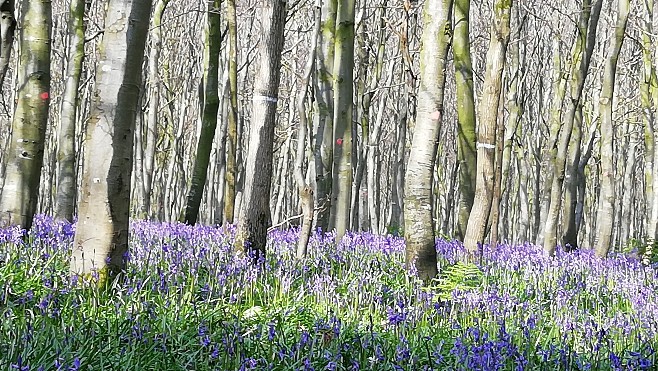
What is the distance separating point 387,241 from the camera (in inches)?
429

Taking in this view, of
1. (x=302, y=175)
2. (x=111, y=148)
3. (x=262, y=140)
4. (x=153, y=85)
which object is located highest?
(x=153, y=85)

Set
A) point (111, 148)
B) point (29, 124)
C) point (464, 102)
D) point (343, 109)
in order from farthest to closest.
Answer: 1. point (343, 109)
2. point (464, 102)
3. point (29, 124)
4. point (111, 148)

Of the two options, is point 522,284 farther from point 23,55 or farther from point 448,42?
point 23,55

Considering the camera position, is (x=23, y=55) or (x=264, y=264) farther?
(x=23, y=55)

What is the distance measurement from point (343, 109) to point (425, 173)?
16.7 ft

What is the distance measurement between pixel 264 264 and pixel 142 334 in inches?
123

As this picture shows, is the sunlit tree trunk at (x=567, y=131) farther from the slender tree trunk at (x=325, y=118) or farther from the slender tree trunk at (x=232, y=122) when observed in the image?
the slender tree trunk at (x=232, y=122)

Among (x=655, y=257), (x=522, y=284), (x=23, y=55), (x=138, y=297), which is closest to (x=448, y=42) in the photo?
(x=522, y=284)

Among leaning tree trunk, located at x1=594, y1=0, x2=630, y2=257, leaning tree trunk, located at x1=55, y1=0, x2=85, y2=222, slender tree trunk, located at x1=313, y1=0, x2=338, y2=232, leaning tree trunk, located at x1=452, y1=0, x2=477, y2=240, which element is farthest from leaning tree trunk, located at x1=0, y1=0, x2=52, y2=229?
leaning tree trunk, located at x1=594, y1=0, x2=630, y2=257

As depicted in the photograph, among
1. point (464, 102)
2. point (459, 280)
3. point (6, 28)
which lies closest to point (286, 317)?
point (459, 280)

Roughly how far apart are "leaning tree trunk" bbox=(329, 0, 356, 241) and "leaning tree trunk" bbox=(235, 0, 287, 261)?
14.9 feet

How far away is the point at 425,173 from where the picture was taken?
7.66m

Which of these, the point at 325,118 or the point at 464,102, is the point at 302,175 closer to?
the point at 464,102

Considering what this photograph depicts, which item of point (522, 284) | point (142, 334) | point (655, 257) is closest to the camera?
point (142, 334)
